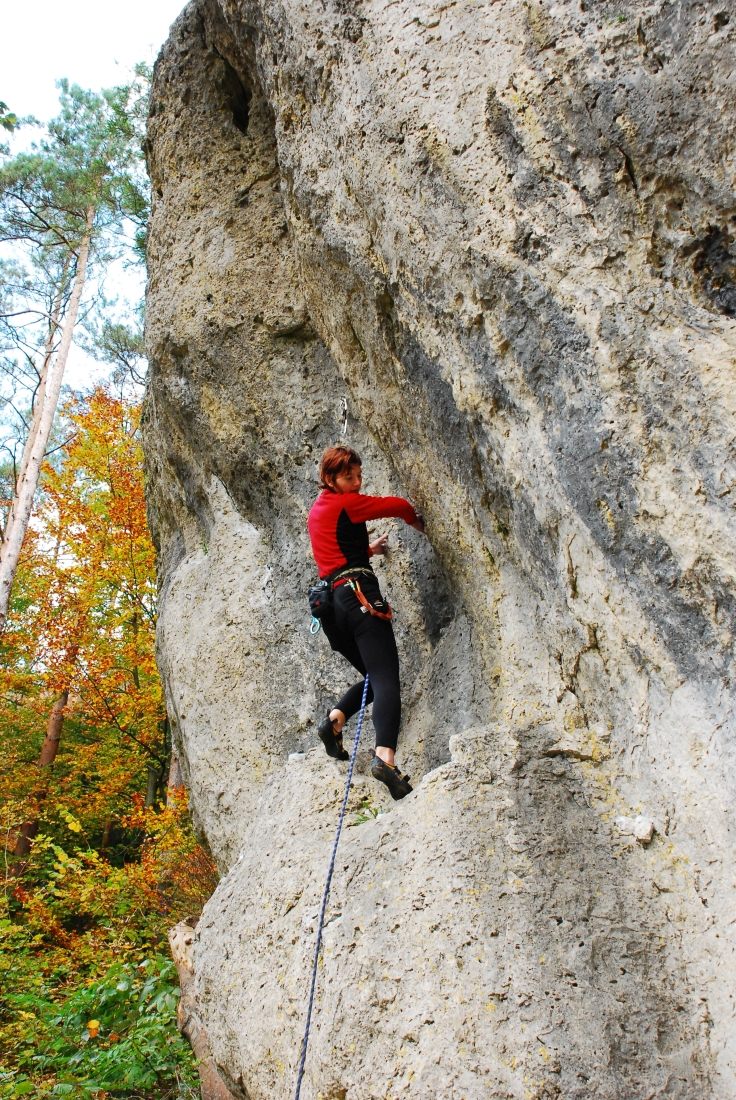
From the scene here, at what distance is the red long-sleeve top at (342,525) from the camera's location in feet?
13.5

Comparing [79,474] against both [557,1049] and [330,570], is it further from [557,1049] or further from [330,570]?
[557,1049]

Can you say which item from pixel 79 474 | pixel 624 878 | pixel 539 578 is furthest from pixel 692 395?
pixel 79 474

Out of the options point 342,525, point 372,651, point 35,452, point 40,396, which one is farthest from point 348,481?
point 40,396

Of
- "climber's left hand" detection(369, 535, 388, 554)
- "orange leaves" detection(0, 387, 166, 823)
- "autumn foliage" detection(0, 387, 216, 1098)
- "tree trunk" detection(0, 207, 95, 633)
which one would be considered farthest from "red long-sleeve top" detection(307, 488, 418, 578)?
"orange leaves" detection(0, 387, 166, 823)

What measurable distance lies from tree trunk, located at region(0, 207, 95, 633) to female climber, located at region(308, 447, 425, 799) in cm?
851

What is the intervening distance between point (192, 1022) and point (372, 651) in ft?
9.38

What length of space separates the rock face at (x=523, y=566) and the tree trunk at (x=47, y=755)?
32.8 ft

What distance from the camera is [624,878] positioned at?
2611 millimetres

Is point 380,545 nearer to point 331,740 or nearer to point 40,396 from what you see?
point 331,740

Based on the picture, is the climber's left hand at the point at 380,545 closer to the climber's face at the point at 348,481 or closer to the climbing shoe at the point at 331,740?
the climber's face at the point at 348,481

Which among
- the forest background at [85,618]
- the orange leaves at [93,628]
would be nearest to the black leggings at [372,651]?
the forest background at [85,618]

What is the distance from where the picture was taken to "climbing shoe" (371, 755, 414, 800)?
353 centimetres

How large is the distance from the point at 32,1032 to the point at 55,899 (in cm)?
545

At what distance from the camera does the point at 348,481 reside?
423 cm
